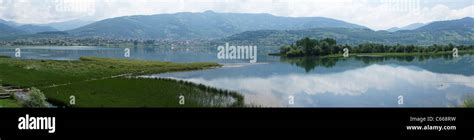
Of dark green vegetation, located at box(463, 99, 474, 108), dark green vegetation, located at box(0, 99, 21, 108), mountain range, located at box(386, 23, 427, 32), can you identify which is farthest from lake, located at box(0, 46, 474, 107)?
dark green vegetation, located at box(0, 99, 21, 108)

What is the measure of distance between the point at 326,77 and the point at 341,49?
456mm

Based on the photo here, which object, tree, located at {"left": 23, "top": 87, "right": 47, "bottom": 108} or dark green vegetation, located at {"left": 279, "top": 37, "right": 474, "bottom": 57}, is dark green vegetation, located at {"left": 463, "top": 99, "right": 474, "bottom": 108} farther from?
tree, located at {"left": 23, "top": 87, "right": 47, "bottom": 108}

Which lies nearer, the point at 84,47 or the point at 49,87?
the point at 49,87

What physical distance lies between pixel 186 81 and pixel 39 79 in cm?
191

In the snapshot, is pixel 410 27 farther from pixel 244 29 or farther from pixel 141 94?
pixel 141 94

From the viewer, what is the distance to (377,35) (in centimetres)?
711

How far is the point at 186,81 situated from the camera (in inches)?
270

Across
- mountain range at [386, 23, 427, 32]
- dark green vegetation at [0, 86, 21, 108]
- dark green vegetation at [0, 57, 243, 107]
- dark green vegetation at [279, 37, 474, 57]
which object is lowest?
dark green vegetation at [0, 86, 21, 108]

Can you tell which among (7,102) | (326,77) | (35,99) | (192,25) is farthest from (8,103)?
(326,77)

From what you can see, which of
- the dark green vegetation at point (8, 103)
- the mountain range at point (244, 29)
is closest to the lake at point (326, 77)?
the mountain range at point (244, 29)

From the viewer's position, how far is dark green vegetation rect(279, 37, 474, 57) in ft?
22.4

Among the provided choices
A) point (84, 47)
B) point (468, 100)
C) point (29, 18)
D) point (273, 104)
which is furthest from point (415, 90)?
point (29, 18)

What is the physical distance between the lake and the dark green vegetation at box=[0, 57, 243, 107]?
0.10 metres

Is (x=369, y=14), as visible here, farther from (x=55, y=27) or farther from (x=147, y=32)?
(x=55, y=27)
